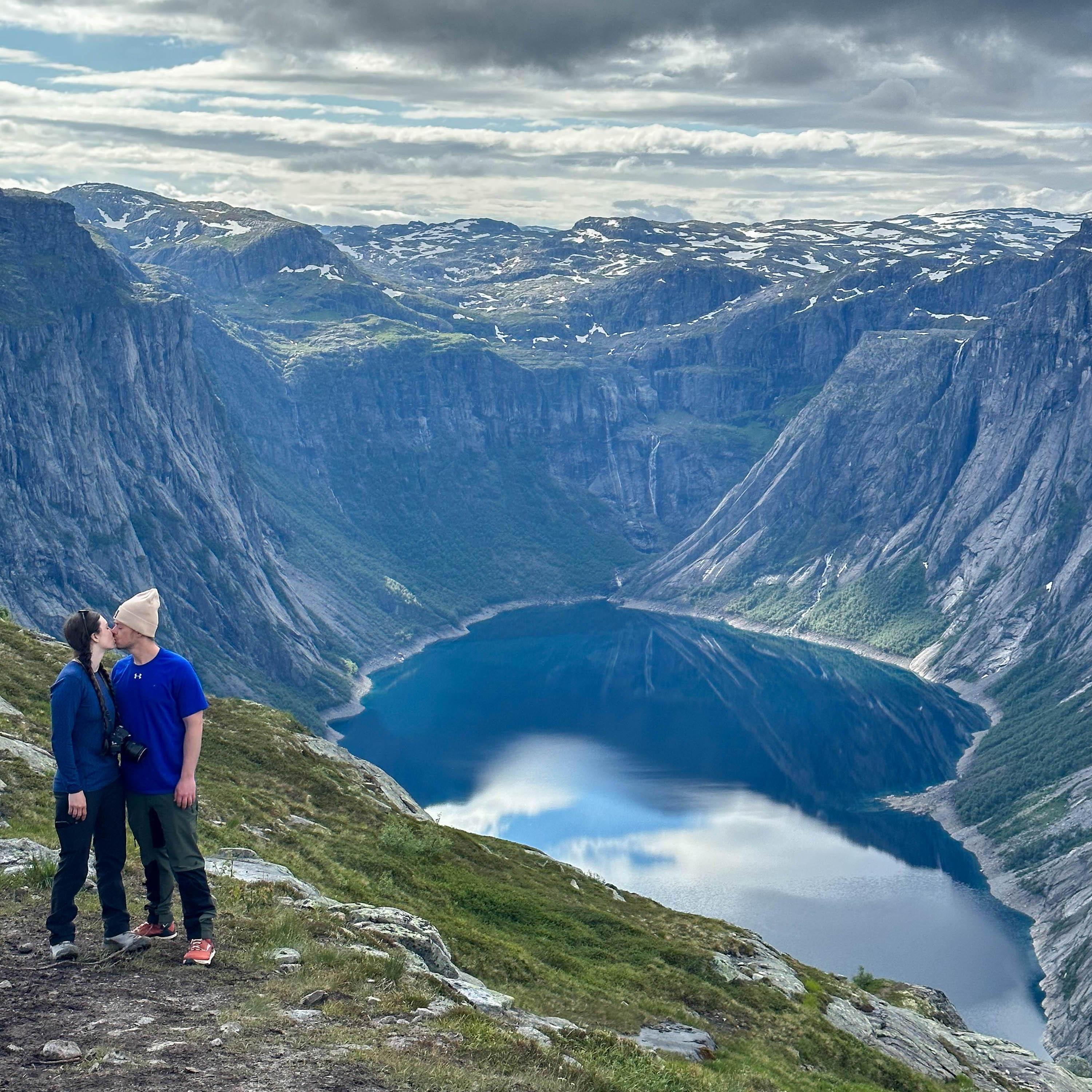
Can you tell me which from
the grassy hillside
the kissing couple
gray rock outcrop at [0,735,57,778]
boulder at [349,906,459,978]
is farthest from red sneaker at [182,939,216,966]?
gray rock outcrop at [0,735,57,778]

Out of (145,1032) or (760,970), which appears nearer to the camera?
(145,1032)

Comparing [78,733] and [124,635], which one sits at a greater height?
[124,635]

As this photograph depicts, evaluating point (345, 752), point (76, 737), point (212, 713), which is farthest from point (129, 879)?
point (345, 752)

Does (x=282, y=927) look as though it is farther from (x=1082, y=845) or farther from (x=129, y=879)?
(x=1082, y=845)

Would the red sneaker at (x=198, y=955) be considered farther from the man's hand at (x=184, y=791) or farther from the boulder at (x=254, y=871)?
the boulder at (x=254, y=871)

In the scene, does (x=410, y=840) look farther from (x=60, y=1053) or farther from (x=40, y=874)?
(x=60, y=1053)

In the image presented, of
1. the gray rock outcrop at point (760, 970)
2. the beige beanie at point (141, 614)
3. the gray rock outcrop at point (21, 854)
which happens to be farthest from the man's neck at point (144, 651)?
the gray rock outcrop at point (760, 970)

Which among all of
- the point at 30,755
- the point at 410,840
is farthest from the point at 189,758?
the point at 410,840
